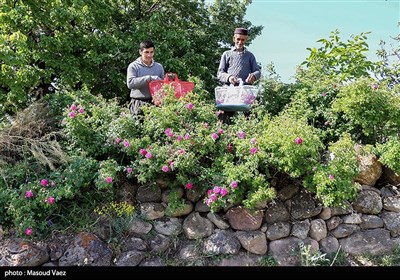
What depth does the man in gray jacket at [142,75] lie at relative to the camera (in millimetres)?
5203

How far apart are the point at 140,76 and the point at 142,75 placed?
30 millimetres

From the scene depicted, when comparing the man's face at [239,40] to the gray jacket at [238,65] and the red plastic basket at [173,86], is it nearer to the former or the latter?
the gray jacket at [238,65]

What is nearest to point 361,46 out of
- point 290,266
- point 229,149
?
point 229,149

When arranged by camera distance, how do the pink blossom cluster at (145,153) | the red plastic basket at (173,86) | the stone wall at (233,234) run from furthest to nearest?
the red plastic basket at (173,86) < the pink blossom cluster at (145,153) < the stone wall at (233,234)

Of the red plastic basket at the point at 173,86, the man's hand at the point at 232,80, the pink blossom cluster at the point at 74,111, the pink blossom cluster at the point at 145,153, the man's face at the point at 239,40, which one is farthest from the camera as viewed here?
the man's face at the point at 239,40

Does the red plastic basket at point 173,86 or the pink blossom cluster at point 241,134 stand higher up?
the red plastic basket at point 173,86

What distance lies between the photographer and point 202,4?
459 inches

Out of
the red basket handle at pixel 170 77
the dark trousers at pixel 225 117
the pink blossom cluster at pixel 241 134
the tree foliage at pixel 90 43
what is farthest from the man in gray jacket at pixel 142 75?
the tree foliage at pixel 90 43

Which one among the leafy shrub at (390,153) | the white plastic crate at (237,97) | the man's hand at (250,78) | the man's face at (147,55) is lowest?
the leafy shrub at (390,153)

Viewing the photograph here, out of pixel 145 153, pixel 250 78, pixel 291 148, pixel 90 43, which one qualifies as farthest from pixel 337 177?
pixel 90 43

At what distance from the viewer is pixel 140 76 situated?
5285mm

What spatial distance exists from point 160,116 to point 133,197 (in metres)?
0.96

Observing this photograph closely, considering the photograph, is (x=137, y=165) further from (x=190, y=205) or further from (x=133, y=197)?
(x=190, y=205)

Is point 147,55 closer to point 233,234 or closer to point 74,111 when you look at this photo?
point 74,111
